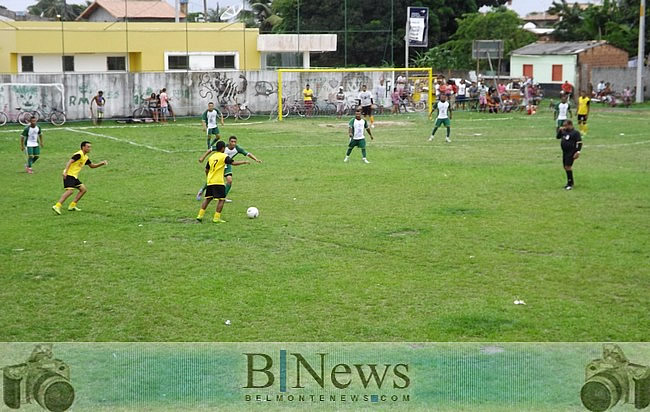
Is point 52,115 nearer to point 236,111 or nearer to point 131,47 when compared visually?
point 131,47

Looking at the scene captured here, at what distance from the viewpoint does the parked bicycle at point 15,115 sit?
38844 millimetres

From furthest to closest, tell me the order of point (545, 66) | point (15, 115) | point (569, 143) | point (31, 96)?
point (545, 66) < point (31, 96) < point (15, 115) < point (569, 143)

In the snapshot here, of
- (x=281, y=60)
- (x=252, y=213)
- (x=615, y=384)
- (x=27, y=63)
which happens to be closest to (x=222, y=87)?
(x=281, y=60)

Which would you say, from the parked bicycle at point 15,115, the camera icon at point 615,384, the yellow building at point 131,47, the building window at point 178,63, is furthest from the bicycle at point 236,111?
the camera icon at point 615,384

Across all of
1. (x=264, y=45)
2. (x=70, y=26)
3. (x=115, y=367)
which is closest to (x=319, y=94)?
(x=264, y=45)

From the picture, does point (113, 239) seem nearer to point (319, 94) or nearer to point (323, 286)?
point (323, 286)

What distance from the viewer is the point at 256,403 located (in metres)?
7.74

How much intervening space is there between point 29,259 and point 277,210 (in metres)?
5.99

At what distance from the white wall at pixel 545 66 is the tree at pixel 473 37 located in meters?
3.06

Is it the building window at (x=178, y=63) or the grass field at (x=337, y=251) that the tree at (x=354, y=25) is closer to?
the building window at (x=178, y=63)

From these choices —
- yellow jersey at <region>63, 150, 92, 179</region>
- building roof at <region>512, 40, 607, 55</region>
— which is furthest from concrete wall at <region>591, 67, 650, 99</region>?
yellow jersey at <region>63, 150, 92, 179</region>

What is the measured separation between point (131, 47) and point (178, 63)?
Result: 8.53 ft

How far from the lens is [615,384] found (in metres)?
7.34

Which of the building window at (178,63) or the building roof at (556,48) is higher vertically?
the building roof at (556,48)
